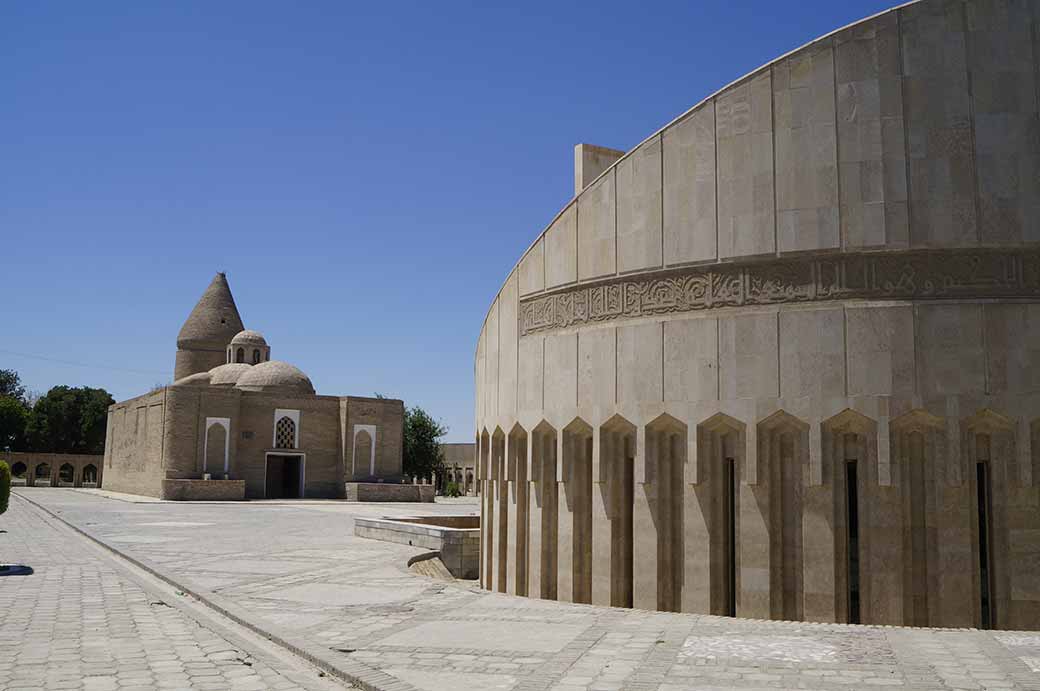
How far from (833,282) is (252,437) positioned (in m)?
42.4

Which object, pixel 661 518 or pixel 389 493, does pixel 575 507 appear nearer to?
pixel 661 518

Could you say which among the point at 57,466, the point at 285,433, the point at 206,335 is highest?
the point at 206,335

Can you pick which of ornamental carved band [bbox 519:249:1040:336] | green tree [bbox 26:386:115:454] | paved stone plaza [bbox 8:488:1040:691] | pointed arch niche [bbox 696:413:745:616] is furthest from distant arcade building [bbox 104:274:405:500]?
pointed arch niche [bbox 696:413:745:616]

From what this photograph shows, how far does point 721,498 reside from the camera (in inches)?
377

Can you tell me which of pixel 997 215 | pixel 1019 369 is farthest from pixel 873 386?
pixel 997 215

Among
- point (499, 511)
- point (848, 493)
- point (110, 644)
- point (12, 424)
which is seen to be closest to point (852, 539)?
point (848, 493)

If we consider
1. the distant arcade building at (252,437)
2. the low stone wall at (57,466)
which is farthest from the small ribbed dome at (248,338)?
the low stone wall at (57,466)

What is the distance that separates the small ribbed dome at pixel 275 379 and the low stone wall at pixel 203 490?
7446mm

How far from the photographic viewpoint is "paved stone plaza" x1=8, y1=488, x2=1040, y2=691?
6312mm

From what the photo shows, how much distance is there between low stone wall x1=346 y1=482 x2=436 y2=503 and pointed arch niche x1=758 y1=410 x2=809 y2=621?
122 feet

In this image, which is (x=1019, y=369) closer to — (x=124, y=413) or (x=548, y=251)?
(x=548, y=251)

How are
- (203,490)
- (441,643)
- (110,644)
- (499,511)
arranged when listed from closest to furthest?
1. (441,643)
2. (110,644)
3. (499,511)
4. (203,490)

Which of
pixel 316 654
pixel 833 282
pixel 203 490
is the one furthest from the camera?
pixel 203 490

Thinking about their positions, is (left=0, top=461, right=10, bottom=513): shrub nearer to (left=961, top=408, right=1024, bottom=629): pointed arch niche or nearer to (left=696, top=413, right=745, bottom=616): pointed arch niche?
(left=696, top=413, right=745, bottom=616): pointed arch niche
